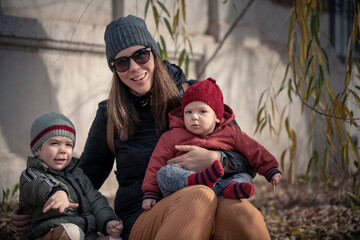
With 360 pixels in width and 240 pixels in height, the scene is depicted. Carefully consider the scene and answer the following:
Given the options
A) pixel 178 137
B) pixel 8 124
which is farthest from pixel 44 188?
pixel 8 124

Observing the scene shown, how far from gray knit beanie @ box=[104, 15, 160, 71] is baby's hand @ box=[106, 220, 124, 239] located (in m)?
0.87

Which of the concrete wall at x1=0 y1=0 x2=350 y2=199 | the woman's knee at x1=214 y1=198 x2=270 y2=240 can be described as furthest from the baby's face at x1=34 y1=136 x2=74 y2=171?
the concrete wall at x1=0 y1=0 x2=350 y2=199

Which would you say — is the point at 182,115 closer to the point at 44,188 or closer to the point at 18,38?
the point at 44,188

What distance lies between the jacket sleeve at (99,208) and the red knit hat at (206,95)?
622mm

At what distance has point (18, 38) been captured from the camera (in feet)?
12.8

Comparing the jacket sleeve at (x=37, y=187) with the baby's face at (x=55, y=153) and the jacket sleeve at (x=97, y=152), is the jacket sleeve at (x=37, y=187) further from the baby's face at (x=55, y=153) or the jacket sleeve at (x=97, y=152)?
the jacket sleeve at (x=97, y=152)

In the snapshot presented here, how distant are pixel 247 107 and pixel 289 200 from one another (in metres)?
1.43

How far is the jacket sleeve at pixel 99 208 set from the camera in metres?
2.18

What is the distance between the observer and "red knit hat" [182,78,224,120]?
226 cm

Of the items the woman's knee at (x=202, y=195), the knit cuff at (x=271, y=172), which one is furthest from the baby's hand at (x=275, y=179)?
the woman's knee at (x=202, y=195)

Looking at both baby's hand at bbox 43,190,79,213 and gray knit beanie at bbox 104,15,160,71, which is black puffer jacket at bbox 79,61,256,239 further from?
baby's hand at bbox 43,190,79,213

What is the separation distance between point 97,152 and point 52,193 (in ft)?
1.87

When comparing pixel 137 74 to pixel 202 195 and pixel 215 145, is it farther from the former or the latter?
pixel 202 195

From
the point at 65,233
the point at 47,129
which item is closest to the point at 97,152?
the point at 47,129
